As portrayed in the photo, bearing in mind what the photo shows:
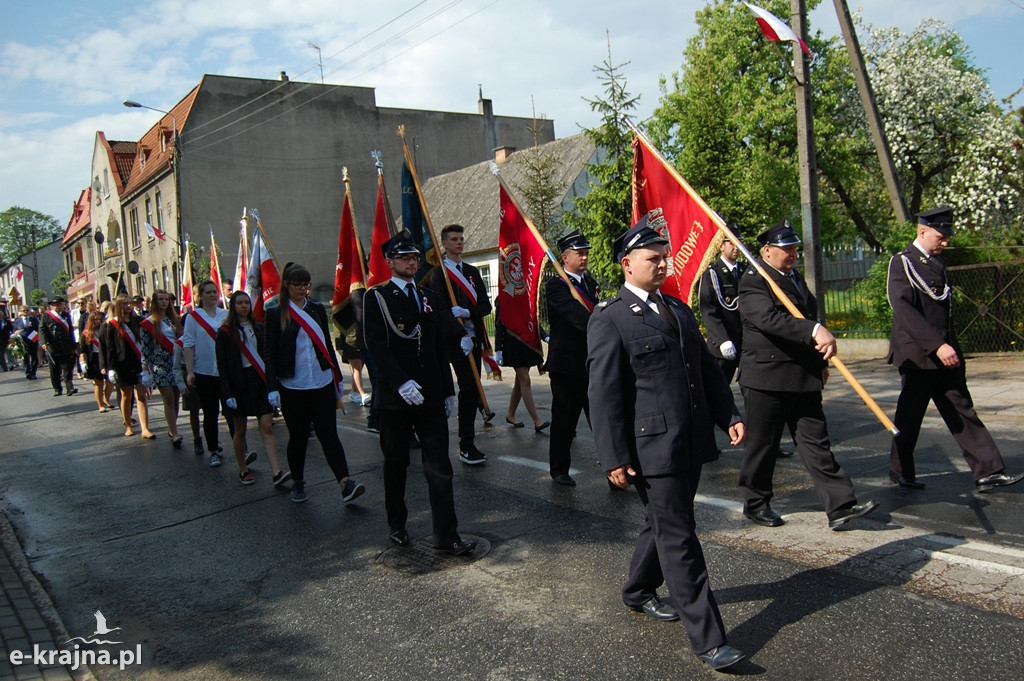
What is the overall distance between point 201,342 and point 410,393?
14.3ft

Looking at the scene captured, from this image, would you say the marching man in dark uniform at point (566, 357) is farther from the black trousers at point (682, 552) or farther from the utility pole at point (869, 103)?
the utility pole at point (869, 103)

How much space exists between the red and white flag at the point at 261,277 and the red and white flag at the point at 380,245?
279cm

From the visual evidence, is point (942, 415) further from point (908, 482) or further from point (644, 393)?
point (644, 393)

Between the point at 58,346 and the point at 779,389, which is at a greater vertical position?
the point at 58,346

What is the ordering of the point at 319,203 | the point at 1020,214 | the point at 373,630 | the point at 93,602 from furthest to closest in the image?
the point at 319,203, the point at 1020,214, the point at 93,602, the point at 373,630

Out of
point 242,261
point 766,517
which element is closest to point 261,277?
point 242,261

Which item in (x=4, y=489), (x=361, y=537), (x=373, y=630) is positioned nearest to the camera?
(x=373, y=630)

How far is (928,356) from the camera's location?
582 cm

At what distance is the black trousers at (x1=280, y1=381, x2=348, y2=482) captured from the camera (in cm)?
672

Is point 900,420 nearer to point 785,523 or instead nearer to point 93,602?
point 785,523

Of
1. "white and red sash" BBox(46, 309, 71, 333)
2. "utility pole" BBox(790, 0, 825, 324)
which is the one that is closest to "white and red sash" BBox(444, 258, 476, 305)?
"utility pole" BBox(790, 0, 825, 324)

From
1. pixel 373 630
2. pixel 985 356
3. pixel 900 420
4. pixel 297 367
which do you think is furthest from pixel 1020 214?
pixel 373 630

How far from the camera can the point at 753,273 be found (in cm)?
545

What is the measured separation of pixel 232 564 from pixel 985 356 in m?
11.5
